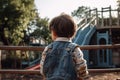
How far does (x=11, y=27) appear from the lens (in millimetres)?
35375

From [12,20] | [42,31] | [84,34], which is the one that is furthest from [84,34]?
[42,31]

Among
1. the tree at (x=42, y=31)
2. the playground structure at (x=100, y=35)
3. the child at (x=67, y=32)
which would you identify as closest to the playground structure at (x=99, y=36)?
the playground structure at (x=100, y=35)

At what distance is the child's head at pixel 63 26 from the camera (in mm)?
3143

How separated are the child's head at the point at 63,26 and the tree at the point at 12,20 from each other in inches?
1248

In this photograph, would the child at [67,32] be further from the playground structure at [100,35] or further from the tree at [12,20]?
the tree at [12,20]

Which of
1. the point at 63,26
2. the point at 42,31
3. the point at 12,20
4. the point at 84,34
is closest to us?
the point at 63,26

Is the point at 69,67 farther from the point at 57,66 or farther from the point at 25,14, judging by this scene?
the point at 25,14

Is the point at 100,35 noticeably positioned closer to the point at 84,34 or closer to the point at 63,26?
the point at 84,34

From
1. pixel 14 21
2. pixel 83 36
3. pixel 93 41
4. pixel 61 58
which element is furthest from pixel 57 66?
pixel 14 21

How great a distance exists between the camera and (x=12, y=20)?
1377 inches

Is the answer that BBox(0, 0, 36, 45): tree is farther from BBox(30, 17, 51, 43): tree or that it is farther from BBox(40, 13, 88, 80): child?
BBox(40, 13, 88, 80): child

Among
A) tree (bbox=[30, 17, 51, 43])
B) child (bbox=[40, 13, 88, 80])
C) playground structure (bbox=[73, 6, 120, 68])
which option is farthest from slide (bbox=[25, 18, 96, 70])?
tree (bbox=[30, 17, 51, 43])

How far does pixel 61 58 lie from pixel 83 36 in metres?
15.8

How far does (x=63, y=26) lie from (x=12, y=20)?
32.3m
